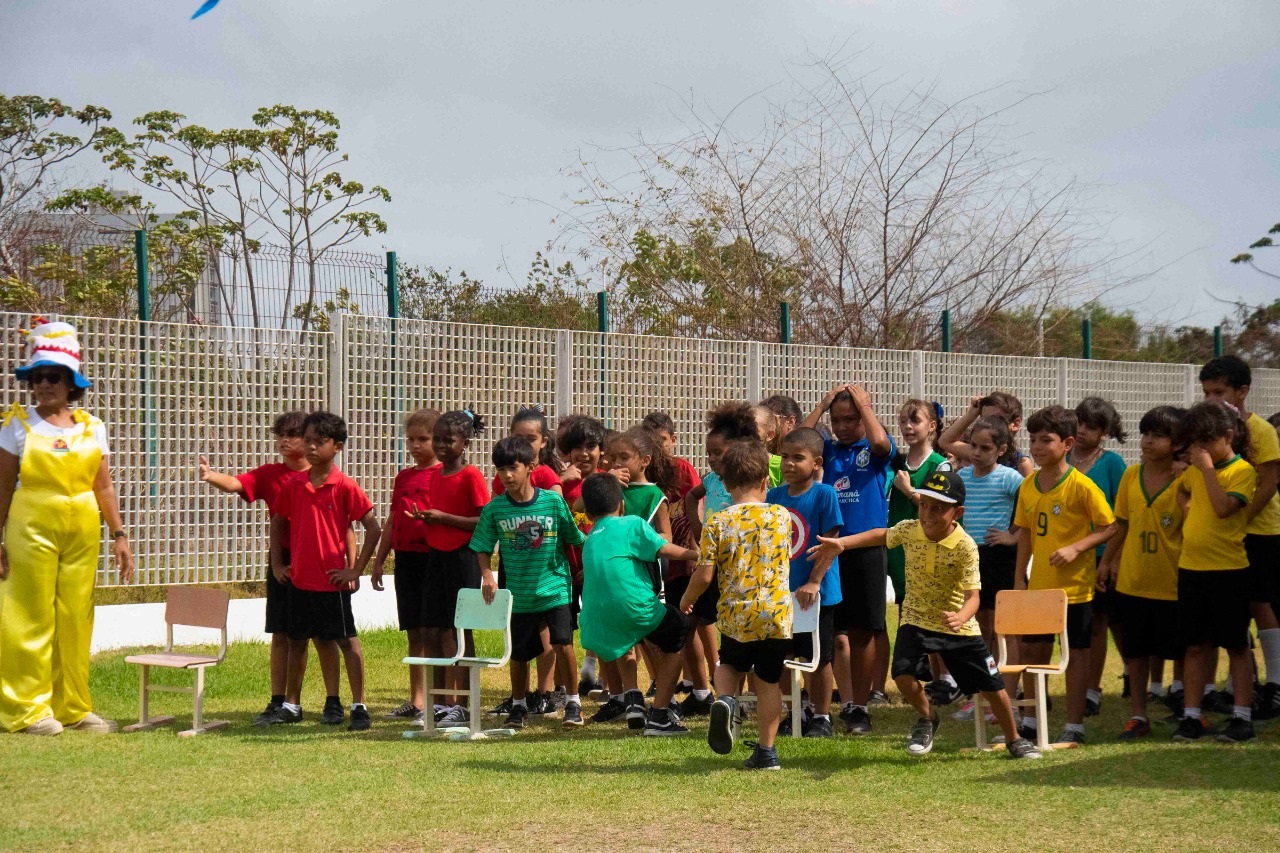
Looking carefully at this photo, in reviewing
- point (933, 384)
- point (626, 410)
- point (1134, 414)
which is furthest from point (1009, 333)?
point (626, 410)

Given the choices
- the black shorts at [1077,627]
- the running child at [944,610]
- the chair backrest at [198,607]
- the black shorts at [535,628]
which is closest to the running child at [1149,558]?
the black shorts at [1077,627]

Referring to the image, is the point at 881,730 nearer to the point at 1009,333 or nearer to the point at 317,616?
the point at 317,616

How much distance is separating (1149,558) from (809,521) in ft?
6.06

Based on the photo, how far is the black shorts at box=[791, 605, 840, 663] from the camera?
7.16 meters

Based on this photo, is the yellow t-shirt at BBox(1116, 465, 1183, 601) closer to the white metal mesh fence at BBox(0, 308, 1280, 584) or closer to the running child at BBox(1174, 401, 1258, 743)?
the running child at BBox(1174, 401, 1258, 743)

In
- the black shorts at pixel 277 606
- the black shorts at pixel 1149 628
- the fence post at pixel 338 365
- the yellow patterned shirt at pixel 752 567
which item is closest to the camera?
the yellow patterned shirt at pixel 752 567

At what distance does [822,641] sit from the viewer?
7.28 metres

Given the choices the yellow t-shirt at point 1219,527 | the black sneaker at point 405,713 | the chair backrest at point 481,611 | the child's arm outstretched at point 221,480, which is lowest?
the black sneaker at point 405,713

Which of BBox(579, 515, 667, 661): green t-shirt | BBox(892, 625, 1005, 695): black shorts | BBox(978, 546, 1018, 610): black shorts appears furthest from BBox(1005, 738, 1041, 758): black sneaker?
BBox(579, 515, 667, 661): green t-shirt

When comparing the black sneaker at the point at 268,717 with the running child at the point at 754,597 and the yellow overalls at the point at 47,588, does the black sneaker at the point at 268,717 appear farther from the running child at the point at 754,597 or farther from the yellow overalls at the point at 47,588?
the running child at the point at 754,597

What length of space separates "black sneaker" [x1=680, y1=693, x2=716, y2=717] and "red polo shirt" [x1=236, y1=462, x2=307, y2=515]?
2.63 metres

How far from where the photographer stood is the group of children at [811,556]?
6.56m

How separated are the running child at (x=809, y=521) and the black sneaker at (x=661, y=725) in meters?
0.70

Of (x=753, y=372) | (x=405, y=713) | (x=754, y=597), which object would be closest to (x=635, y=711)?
(x=754, y=597)
